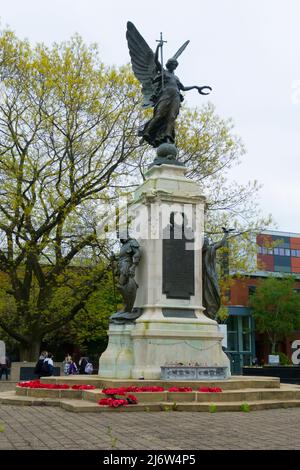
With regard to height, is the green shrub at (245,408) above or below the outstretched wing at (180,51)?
below

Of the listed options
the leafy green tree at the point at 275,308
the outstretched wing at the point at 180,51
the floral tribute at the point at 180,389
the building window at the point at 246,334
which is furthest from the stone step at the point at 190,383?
the building window at the point at 246,334

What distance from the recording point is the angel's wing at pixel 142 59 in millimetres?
16938

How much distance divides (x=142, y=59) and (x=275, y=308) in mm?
40324

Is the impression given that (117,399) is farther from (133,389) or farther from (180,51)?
(180,51)

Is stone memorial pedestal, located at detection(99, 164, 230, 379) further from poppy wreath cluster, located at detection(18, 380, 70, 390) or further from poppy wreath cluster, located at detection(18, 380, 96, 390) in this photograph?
poppy wreath cluster, located at detection(18, 380, 70, 390)

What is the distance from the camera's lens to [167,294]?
14.3m

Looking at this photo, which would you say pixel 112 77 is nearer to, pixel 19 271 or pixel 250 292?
pixel 19 271

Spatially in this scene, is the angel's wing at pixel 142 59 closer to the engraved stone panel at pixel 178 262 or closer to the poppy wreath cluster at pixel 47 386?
the engraved stone panel at pixel 178 262

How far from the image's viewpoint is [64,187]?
25.9m

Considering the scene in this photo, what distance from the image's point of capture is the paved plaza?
7.07 m

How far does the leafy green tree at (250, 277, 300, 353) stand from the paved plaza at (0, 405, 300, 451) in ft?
141

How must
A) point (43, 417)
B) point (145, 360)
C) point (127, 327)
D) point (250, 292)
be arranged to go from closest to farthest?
point (43, 417) → point (145, 360) → point (127, 327) → point (250, 292)
